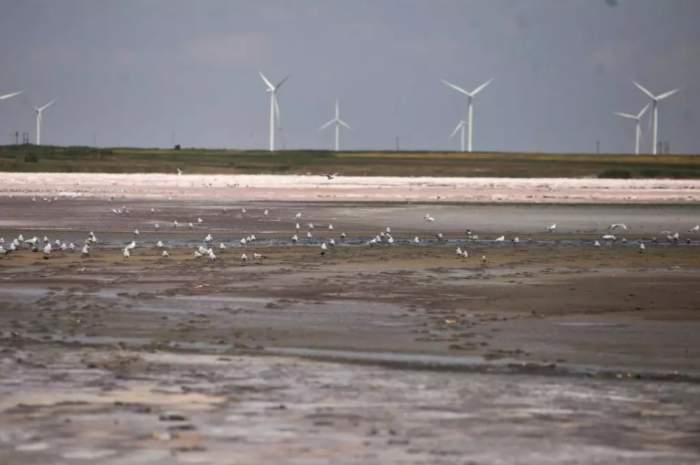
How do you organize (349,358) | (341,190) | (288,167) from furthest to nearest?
(288,167) < (341,190) < (349,358)

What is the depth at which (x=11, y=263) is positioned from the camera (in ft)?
96.4

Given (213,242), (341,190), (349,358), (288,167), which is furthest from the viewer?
(288,167)

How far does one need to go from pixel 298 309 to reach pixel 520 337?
13.1 feet

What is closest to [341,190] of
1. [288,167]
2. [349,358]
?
[288,167]

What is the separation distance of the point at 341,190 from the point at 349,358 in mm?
66015

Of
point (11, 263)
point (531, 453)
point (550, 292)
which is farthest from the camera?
point (11, 263)

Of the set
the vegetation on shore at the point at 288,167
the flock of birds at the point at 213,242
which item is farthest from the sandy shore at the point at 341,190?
the flock of birds at the point at 213,242

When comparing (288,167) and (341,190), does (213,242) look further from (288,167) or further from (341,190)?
(288,167)

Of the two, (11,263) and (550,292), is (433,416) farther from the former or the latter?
(11,263)

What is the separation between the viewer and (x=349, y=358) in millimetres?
16891

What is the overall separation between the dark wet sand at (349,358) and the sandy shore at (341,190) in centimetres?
3819

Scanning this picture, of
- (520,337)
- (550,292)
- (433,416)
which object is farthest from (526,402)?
(550,292)

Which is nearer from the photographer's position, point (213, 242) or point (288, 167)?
point (213, 242)

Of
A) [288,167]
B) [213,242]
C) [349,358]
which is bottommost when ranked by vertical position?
[349,358]
